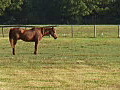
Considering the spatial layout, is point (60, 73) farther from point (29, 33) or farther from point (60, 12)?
point (60, 12)

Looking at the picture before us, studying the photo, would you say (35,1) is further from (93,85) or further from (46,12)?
(93,85)

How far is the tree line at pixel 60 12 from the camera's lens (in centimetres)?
7812

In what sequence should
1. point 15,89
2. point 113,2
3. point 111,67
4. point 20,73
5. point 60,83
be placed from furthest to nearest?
point 113,2, point 111,67, point 20,73, point 60,83, point 15,89

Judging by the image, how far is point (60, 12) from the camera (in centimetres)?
8062

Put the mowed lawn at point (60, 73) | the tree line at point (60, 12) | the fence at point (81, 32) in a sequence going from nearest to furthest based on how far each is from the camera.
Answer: the mowed lawn at point (60, 73) → the fence at point (81, 32) → the tree line at point (60, 12)

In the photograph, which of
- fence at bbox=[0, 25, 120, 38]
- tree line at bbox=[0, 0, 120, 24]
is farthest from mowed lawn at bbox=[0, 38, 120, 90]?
tree line at bbox=[0, 0, 120, 24]

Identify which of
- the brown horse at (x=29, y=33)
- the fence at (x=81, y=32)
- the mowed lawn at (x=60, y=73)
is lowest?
the fence at (x=81, y=32)

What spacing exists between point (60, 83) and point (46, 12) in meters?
71.7

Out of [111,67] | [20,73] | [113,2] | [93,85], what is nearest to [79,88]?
[93,85]

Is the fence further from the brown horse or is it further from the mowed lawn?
the mowed lawn

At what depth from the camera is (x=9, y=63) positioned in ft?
55.4

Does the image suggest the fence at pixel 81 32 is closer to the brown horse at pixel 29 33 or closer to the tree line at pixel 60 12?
the brown horse at pixel 29 33

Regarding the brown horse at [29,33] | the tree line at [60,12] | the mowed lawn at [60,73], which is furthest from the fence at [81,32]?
the tree line at [60,12]

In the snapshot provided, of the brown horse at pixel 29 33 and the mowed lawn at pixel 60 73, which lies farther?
the brown horse at pixel 29 33
